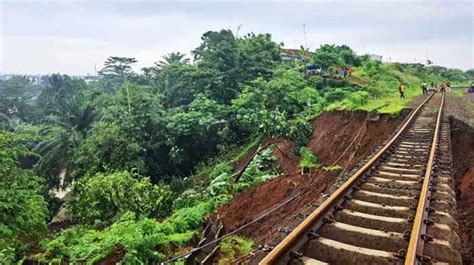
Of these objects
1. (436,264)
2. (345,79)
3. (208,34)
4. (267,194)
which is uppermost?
(208,34)

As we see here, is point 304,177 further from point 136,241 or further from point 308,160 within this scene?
point 136,241

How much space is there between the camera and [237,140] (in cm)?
2795

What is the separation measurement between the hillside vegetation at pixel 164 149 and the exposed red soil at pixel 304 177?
64 cm

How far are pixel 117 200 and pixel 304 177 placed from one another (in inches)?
320

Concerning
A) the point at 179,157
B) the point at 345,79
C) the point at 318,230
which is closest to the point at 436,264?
the point at 318,230

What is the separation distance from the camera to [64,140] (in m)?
27.8

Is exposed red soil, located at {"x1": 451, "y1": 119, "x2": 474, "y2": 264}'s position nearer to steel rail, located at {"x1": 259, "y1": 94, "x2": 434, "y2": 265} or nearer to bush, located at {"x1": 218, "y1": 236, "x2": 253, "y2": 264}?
steel rail, located at {"x1": 259, "y1": 94, "x2": 434, "y2": 265}

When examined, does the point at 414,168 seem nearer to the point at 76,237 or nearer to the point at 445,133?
the point at 445,133

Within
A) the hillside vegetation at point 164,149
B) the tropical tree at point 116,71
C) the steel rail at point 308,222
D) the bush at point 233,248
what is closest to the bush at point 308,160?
the hillside vegetation at point 164,149

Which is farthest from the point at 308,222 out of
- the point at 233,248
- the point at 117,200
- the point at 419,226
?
the point at 117,200

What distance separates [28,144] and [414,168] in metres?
37.4

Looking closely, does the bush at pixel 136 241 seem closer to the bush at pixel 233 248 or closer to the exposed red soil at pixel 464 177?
the bush at pixel 233 248

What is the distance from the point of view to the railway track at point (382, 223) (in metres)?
4.26

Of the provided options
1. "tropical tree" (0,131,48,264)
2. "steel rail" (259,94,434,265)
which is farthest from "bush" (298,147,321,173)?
"tropical tree" (0,131,48,264)
